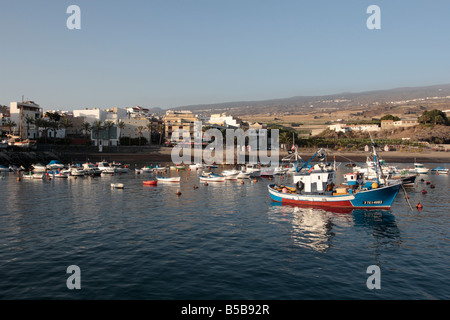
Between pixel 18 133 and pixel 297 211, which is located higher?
pixel 18 133

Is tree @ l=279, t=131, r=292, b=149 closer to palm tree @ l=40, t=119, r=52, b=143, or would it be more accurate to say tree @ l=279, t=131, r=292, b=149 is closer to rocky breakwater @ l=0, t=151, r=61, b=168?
rocky breakwater @ l=0, t=151, r=61, b=168

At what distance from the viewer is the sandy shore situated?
425 feet

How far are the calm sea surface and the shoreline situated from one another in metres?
69.1

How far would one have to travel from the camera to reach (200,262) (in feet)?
84.9

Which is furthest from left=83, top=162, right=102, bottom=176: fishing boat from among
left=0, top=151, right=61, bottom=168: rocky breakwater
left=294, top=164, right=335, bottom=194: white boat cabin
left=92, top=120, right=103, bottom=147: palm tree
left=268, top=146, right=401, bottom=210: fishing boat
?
left=294, top=164, right=335, bottom=194: white boat cabin

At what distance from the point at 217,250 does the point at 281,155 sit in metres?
124

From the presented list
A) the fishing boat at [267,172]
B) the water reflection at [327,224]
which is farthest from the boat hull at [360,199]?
the fishing boat at [267,172]

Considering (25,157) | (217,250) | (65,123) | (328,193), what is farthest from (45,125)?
(217,250)

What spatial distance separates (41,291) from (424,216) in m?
42.2

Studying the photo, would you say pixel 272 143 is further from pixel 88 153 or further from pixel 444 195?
pixel 444 195
